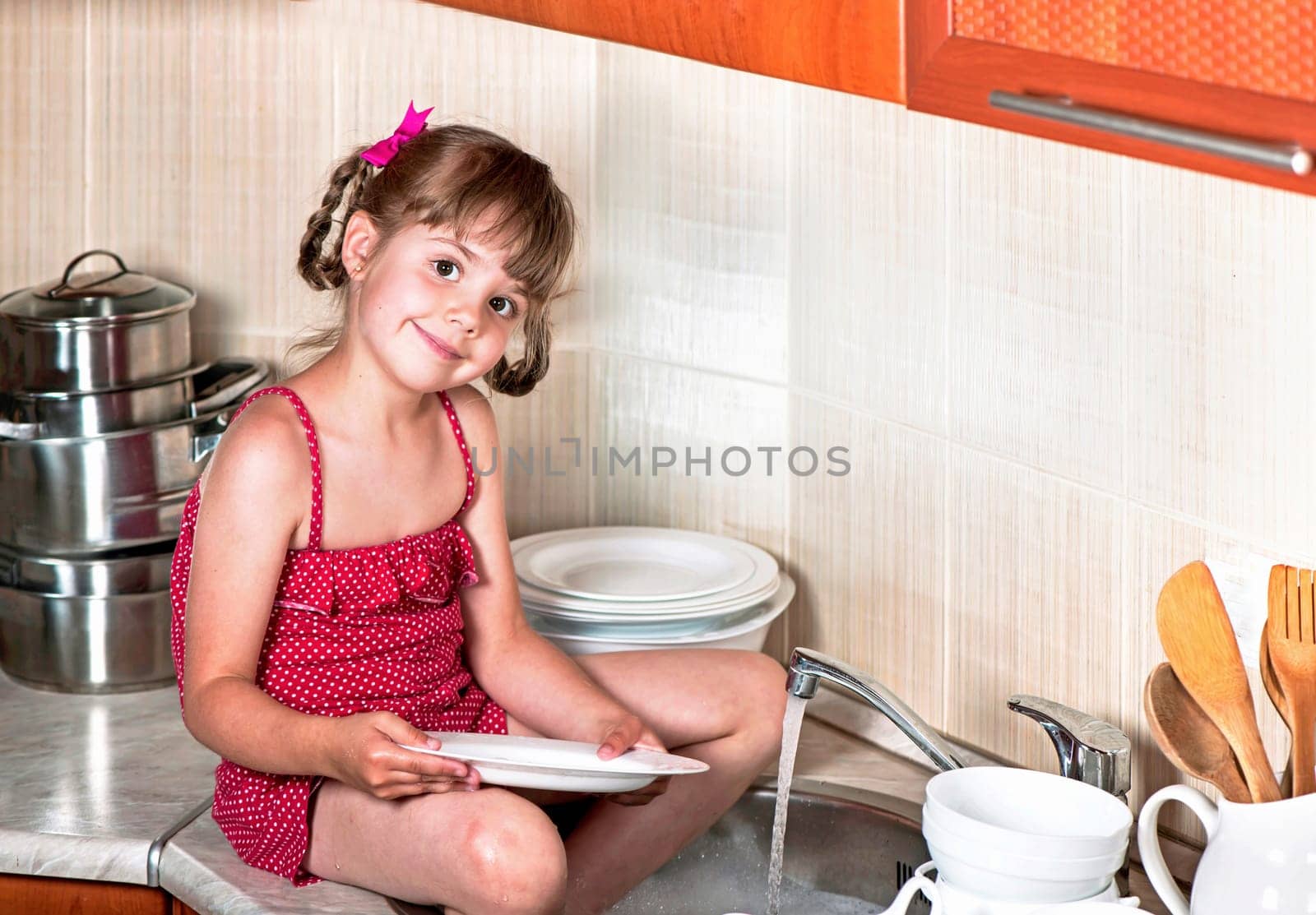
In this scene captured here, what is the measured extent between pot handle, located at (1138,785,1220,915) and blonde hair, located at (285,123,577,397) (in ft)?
2.09

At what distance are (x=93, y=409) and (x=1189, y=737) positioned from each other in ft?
3.48

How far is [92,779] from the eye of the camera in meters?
1.40

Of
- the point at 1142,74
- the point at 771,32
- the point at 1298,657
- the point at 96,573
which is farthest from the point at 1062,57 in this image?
the point at 96,573

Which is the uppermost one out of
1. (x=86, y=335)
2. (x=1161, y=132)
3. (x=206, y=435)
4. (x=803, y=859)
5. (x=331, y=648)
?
(x=1161, y=132)

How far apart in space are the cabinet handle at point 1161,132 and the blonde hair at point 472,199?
518mm

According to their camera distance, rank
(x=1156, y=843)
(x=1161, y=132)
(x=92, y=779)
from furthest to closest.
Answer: (x=92, y=779) → (x=1156, y=843) → (x=1161, y=132)

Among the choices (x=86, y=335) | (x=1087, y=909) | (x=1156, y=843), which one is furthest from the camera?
(x=86, y=335)

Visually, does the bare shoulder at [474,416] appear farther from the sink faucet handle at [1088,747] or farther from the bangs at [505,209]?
the sink faucet handle at [1088,747]

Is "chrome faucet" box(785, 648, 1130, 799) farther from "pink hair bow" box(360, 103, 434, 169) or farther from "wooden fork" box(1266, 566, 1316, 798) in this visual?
"pink hair bow" box(360, 103, 434, 169)

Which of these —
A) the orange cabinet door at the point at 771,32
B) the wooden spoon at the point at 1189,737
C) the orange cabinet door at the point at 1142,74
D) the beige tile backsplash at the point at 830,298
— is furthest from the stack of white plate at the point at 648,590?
the orange cabinet door at the point at 1142,74

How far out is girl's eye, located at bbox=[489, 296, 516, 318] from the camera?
1.32m

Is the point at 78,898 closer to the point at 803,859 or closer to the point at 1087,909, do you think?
the point at 803,859

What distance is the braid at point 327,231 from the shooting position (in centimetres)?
138

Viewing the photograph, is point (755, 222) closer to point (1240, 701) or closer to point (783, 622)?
point (783, 622)
